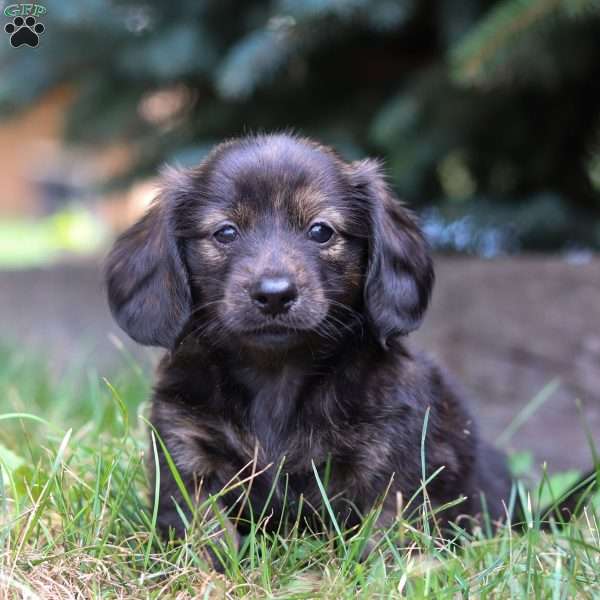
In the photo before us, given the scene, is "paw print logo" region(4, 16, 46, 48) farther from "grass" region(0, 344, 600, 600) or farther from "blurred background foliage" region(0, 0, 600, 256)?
"grass" region(0, 344, 600, 600)

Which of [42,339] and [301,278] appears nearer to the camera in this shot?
[301,278]

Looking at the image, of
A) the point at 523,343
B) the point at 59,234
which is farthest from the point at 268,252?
the point at 59,234

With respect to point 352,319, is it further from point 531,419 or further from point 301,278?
point 531,419

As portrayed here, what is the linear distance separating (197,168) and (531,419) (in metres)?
1.93

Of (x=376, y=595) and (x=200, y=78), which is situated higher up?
(x=200, y=78)

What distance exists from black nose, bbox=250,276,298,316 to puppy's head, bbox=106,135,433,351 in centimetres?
7

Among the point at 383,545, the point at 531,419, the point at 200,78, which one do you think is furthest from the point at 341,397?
the point at 200,78

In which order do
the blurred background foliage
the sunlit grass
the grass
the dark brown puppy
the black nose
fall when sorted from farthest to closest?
the sunlit grass
the blurred background foliage
the dark brown puppy
the black nose
the grass

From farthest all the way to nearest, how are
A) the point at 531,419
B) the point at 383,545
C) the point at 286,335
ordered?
the point at 531,419 → the point at 286,335 → the point at 383,545

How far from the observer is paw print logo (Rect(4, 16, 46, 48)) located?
404 centimetres

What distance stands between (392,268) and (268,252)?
0.35 meters

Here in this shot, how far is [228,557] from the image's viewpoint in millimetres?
2254

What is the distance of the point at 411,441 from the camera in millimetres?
2508

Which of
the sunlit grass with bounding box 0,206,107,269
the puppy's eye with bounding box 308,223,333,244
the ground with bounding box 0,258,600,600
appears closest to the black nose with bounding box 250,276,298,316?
the puppy's eye with bounding box 308,223,333,244
